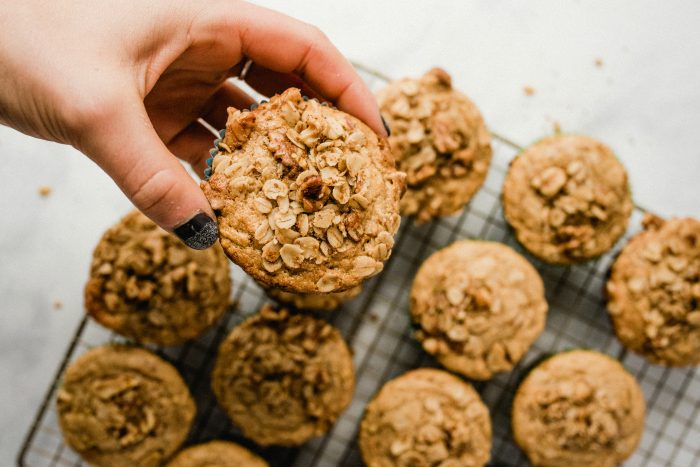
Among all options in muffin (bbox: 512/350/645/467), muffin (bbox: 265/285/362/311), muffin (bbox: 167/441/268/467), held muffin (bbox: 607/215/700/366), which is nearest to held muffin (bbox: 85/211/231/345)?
muffin (bbox: 265/285/362/311)

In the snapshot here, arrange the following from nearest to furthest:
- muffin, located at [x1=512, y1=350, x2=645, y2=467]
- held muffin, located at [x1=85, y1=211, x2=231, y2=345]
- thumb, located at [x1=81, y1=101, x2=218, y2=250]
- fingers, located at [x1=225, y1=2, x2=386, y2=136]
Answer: thumb, located at [x1=81, y1=101, x2=218, y2=250] → fingers, located at [x1=225, y1=2, x2=386, y2=136] → held muffin, located at [x1=85, y1=211, x2=231, y2=345] → muffin, located at [x1=512, y1=350, x2=645, y2=467]

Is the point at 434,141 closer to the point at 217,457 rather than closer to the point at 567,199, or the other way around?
the point at 567,199

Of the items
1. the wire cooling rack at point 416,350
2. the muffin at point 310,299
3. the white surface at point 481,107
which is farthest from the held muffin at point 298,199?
the white surface at point 481,107

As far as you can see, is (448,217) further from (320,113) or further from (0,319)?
(0,319)

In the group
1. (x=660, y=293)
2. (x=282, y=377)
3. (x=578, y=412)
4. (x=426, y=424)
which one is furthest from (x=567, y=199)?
(x=282, y=377)

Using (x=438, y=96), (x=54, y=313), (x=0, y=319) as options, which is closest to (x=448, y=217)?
(x=438, y=96)

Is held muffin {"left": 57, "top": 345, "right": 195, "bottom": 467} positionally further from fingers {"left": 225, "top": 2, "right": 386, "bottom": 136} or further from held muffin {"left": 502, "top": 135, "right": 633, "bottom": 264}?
held muffin {"left": 502, "top": 135, "right": 633, "bottom": 264}
